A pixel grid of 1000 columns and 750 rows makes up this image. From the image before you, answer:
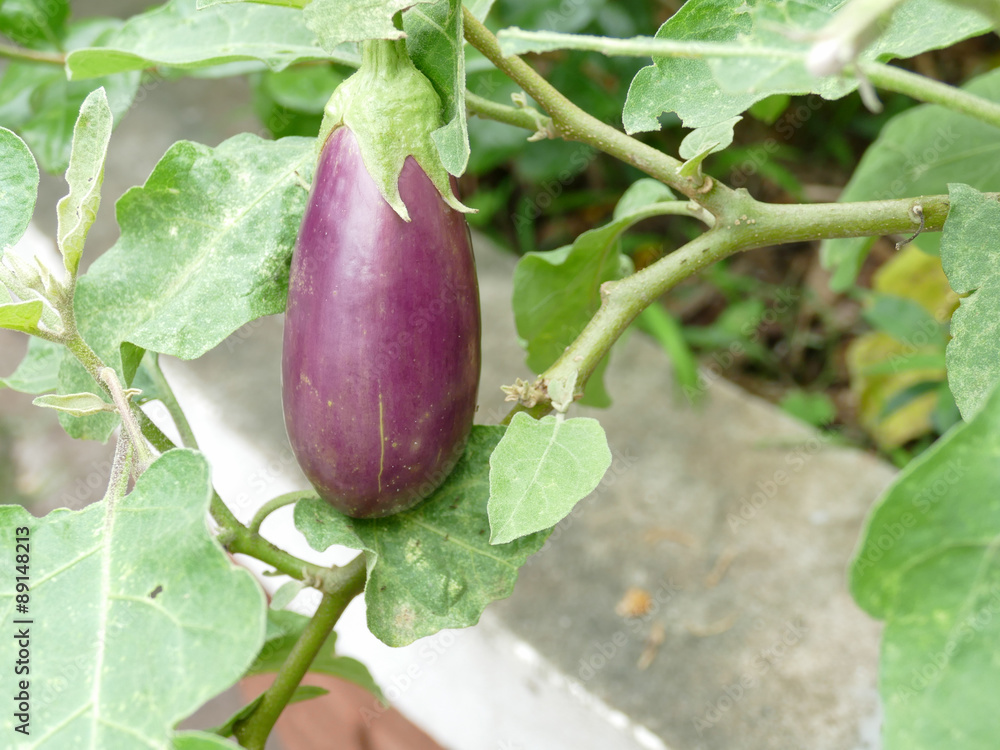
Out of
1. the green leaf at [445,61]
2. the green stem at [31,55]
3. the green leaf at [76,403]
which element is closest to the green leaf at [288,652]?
the green leaf at [76,403]

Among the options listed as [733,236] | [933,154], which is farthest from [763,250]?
[733,236]

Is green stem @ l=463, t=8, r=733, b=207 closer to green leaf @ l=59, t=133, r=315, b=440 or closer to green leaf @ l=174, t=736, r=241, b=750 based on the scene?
green leaf @ l=59, t=133, r=315, b=440

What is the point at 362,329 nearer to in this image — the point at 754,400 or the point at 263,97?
the point at 754,400

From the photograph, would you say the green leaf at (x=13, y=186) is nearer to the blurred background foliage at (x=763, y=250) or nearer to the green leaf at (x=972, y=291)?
the green leaf at (x=972, y=291)

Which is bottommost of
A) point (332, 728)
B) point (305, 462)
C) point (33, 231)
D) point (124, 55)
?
point (332, 728)

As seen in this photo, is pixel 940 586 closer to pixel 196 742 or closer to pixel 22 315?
pixel 196 742

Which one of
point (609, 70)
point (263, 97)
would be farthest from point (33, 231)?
point (609, 70)
